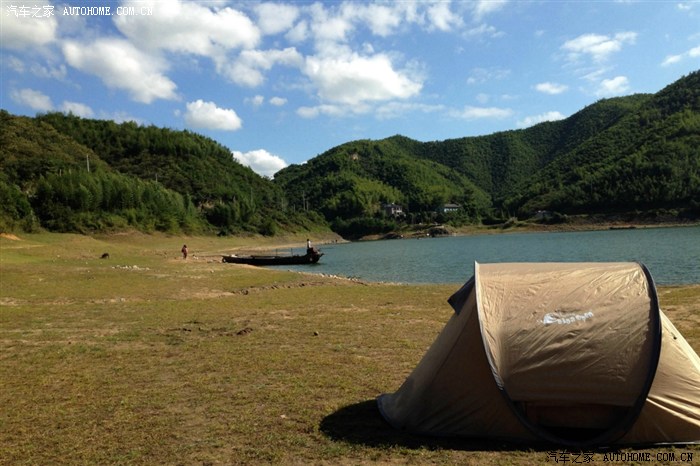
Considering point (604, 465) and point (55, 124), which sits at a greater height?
point (55, 124)

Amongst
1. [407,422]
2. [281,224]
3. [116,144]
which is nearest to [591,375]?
[407,422]

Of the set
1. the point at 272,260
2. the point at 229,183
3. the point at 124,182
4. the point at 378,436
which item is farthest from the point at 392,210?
the point at 378,436

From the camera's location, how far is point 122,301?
1827 cm

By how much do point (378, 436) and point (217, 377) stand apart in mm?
3709

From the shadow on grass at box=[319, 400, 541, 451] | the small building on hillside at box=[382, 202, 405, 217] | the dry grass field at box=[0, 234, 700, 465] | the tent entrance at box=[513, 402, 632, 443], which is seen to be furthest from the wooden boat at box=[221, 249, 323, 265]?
the small building on hillside at box=[382, 202, 405, 217]

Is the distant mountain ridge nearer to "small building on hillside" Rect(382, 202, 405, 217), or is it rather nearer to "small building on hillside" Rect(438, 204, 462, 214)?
"small building on hillside" Rect(438, 204, 462, 214)

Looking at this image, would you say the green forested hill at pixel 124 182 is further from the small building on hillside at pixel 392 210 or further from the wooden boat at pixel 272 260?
the small building on hillside at pixel 392 210

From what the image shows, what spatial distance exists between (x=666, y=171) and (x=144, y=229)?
128 metres

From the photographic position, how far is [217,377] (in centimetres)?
865

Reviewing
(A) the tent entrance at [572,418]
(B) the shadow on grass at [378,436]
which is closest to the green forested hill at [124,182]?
(B) the shadow on grass at [378,436]

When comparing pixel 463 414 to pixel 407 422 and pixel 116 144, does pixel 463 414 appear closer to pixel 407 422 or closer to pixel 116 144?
pixel 407 422

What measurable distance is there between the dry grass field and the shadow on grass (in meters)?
0.03

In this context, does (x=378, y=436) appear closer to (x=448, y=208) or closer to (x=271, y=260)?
(x=271, y=260)

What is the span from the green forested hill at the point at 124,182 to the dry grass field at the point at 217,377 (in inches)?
1733
